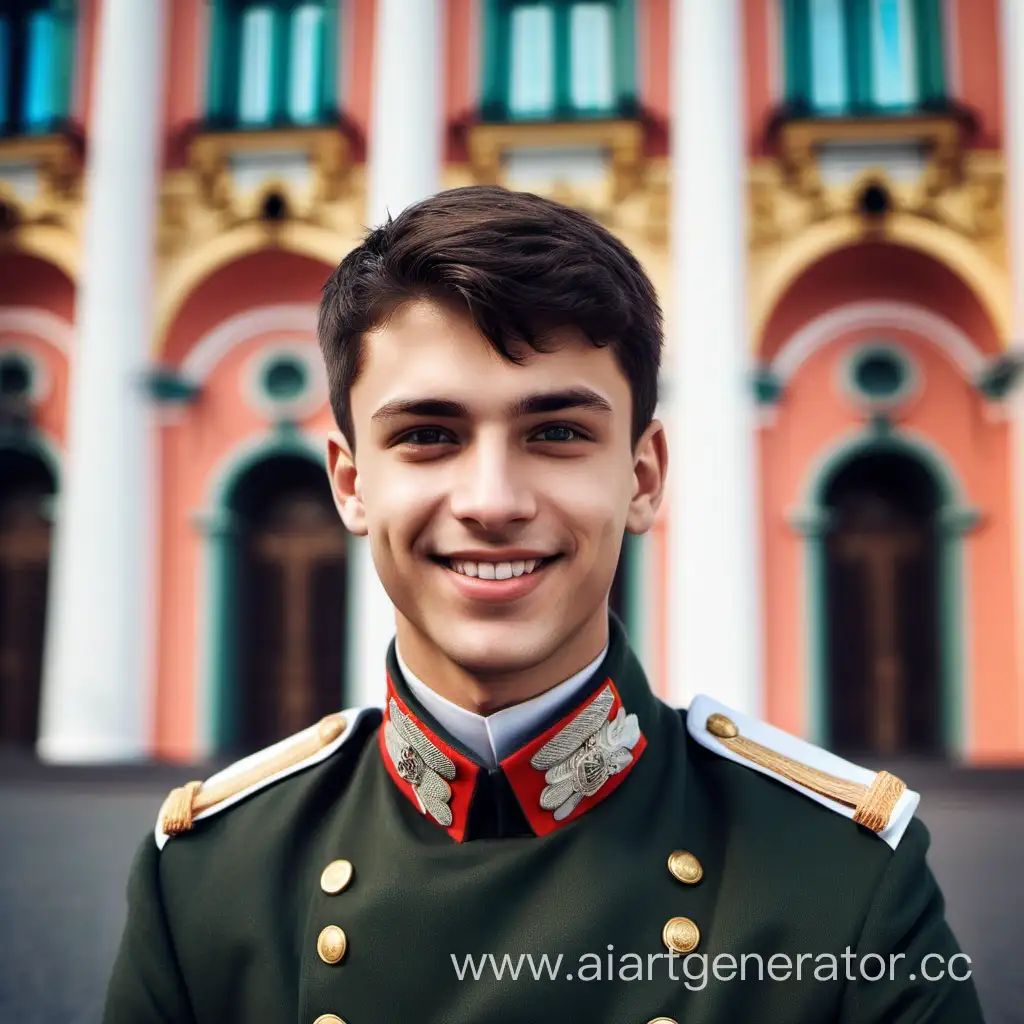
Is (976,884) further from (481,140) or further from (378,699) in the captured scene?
(481,140)

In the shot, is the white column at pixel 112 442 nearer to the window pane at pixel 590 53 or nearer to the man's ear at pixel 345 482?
the window pane at pixel 590 53

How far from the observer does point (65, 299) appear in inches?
421

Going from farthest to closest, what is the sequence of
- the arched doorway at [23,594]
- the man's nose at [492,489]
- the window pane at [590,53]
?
the arched doorway at [23,594] < the window pane at [590,53] < the man's nose at [492,489]

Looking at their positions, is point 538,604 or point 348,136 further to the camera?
point 348,136

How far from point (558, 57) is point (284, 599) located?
582 centimetres

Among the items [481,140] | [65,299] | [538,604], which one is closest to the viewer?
[538,604]

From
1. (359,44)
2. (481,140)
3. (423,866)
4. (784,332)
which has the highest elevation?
(359,44)

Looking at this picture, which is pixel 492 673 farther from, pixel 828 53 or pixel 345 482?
pixel 828 53

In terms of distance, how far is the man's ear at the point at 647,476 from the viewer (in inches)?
55.4

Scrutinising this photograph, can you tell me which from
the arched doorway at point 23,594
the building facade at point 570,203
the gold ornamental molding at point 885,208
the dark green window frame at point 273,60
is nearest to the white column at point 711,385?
the building facade at point 570,203

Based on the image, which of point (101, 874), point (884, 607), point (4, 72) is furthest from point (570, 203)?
point (101, 874)

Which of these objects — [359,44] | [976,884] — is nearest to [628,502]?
[976,884]

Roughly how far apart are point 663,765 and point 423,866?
1.13ft

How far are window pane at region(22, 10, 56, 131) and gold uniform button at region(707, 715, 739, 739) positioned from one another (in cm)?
1113
